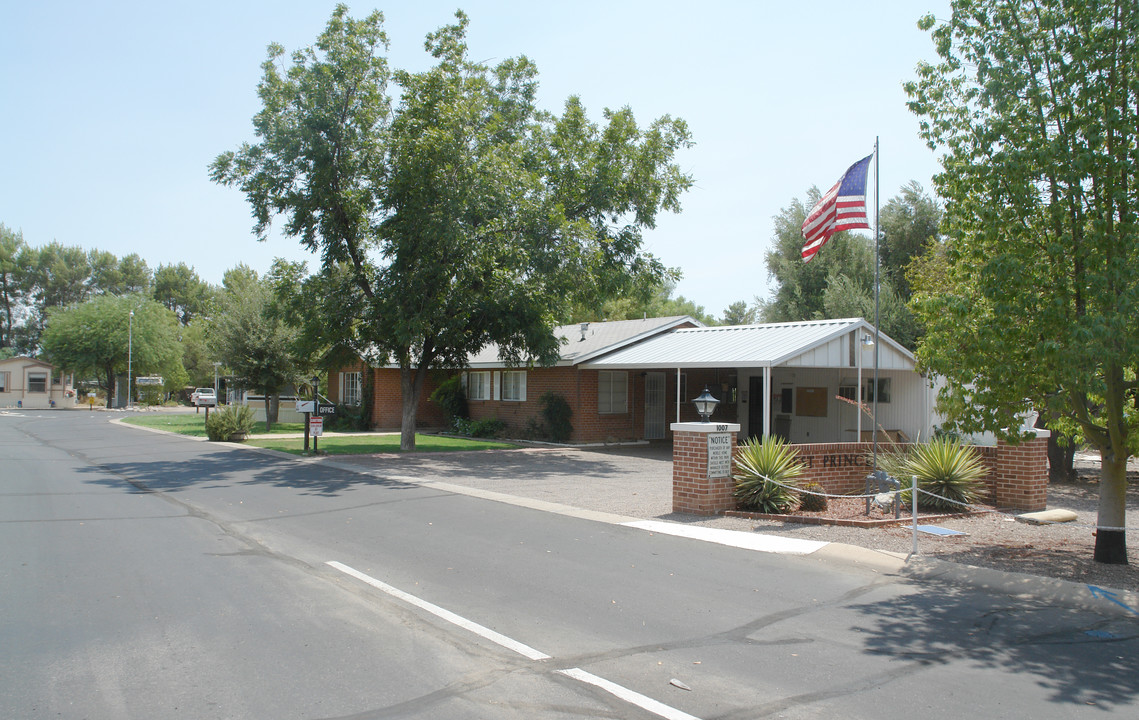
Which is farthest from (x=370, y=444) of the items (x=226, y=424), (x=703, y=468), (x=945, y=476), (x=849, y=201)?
(x=945, y=476)

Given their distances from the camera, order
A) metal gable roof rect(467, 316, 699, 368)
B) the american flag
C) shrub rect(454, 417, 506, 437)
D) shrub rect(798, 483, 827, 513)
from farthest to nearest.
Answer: shrub rect(454, 417, 506, 437), metal gable roof rect(467, 316, 699, 368), the american flag, shrub rect(798, 483, 827, 513)

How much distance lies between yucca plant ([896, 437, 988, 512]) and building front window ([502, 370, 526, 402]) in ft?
50.8

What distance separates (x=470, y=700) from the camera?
4.59 meters

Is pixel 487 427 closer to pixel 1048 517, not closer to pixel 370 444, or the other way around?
pixel 370 444

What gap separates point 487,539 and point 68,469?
1224 centimetres

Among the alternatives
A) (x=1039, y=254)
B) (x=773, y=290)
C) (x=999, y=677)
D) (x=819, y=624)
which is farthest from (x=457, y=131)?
(x=773, y=290)

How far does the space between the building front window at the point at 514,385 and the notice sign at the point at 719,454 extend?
49.9 feet

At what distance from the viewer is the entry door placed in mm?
25906

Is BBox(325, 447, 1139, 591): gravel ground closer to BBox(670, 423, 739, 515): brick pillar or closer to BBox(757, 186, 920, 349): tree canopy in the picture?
BBox(670, 423, 739, 515): brick pillar

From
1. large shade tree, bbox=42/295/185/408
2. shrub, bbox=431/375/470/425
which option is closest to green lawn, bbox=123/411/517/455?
shrub, bbox=431/375/470/425

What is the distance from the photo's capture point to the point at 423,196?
62.2 ft

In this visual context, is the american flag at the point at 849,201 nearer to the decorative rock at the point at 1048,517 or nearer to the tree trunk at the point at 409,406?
the decorative rock at the point at 1048,517

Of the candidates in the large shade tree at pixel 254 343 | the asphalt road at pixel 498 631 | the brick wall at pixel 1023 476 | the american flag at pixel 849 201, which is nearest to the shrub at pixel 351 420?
the large shade tree at pixel 254 343

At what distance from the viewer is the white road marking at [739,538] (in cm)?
916
